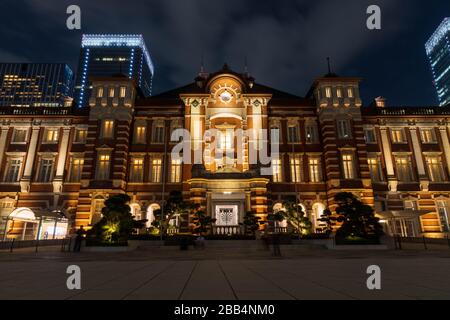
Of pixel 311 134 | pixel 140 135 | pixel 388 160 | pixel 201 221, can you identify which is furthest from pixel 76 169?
pixel 388 160

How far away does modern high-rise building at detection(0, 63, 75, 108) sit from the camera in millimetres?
138250

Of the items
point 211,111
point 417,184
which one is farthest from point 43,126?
point 417,184

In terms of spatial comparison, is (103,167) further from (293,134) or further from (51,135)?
(293,134)

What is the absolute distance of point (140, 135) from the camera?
31.5 metres

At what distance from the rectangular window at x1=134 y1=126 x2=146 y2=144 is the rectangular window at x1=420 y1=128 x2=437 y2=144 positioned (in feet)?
105

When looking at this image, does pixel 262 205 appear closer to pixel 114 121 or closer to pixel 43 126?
pixel 114 121

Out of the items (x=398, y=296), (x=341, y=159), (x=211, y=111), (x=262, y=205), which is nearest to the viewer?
(x=398, y=296)

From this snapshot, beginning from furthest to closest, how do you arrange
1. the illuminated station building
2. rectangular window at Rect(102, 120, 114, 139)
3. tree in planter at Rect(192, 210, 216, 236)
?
1. rectangular window at Rect(102, 120, 114, 139)
2. the illuminated station building
3. tree in planter at Rect(192, 210, 216, 236)

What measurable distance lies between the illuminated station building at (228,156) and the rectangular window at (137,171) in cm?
11

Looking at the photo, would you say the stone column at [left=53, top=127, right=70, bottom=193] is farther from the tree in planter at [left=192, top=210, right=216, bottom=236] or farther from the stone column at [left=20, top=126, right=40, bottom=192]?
the tree in planter at [left=192, top=210, right=216, bottom=236]

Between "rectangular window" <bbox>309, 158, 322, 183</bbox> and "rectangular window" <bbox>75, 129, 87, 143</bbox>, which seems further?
"rectangular window" <bbox>75, 129, 87, 143</bbox>

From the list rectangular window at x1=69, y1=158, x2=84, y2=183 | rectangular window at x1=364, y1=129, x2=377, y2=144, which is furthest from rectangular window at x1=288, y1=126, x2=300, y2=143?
rectangular window at x1=69, y1=158, x2=84, y2=183
